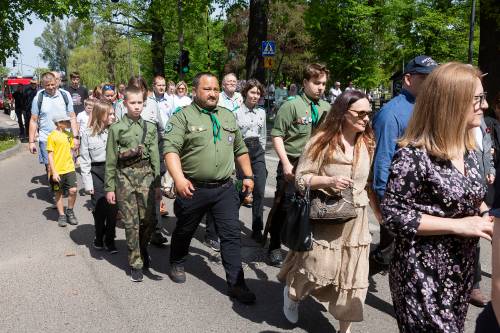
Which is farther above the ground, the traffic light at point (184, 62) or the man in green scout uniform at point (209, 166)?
the traffic light at point (184, 62)

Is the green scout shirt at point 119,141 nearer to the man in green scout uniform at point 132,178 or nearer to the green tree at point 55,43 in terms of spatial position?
the man in green scout uniform at point 132,178

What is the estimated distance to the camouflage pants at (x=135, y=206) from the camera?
4.75 m

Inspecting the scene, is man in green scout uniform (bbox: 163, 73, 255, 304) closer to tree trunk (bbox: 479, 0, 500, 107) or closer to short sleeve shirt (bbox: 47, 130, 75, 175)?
short sleeve shirt (bbox: 47, 130, 75, 175)

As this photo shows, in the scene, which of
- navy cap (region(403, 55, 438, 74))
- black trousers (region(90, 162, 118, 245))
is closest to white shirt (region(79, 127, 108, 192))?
black trousers (region(90, 162, 118, 245))

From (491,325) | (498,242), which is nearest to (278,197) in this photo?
(491,325)

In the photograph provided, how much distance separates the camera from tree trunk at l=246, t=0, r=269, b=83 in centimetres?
1407

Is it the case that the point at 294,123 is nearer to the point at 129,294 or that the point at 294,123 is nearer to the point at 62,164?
the point at 129,294

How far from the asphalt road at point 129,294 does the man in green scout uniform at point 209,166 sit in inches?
14.9

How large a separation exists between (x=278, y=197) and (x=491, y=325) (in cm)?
299

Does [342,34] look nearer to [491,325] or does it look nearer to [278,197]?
[278,197]

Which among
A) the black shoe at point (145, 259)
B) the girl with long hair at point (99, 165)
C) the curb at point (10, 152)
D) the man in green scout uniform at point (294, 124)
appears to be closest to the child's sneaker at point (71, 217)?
the girl with long hair at point (99, 165)

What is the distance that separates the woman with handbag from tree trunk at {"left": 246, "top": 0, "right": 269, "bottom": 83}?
37.1 ft

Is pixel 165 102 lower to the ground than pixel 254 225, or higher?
higher

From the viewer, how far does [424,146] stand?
7.15 ft
